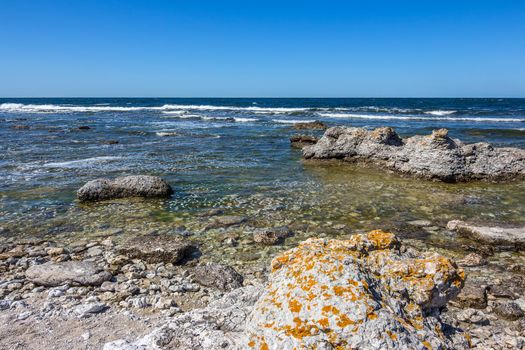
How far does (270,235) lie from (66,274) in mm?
3866

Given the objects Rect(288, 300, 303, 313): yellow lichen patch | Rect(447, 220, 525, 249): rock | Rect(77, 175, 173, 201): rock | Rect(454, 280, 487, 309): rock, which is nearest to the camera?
Rect(288, 300, 303, 313): yellow lichen patch

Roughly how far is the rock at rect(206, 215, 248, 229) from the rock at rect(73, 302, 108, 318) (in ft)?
11.8

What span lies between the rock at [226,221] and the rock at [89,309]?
3589 mm

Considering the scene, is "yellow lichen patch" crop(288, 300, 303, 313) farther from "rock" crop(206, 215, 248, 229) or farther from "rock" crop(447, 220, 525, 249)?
"rock" crop(447, 220, 525, 249)

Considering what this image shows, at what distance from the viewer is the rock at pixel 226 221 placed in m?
8.63

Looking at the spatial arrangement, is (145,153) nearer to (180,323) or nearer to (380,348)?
(180,323)

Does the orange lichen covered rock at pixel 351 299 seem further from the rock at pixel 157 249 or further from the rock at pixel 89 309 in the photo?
the rock at pixel 157 249

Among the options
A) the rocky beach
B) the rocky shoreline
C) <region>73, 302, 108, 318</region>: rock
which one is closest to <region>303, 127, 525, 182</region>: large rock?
the rocky beach

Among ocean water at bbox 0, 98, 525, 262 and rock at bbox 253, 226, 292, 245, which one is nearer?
rock at bbox 253, 226, 292, 245

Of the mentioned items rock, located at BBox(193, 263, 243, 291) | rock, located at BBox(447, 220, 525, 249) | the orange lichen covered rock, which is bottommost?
rock, located at BBox(193, 263, 243, 291)

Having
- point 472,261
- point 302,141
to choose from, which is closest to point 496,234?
point 472,261

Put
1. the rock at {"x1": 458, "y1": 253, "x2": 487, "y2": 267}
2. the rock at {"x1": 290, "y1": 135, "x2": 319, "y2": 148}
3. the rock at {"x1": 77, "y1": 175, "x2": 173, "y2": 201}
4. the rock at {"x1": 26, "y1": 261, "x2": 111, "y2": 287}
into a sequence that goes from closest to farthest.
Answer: the rock at {"x1": 26, "y1": 261, "x2": 111, "y2": 287}
the rock at {"x1": 458, "y1": 253, "x2": 487, "y2": 267}
the rock at {"x1": 77, "y1": 175, "x2": 173, "y2": 201}
the rock at {"x1": 290, "y1": 135, "x2": 319, "y2": 148}

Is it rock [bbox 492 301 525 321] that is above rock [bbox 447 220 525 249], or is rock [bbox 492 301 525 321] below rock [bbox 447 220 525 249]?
below

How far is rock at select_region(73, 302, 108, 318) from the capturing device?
492cm
